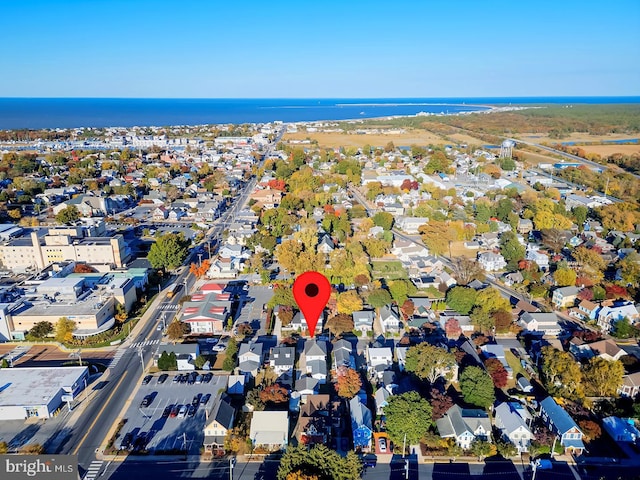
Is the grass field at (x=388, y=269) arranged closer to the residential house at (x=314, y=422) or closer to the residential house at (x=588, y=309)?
the residential house at (x=588, y=309)

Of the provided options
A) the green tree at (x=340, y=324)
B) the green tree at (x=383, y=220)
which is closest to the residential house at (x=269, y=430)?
the green tree at (x=340, y=324)

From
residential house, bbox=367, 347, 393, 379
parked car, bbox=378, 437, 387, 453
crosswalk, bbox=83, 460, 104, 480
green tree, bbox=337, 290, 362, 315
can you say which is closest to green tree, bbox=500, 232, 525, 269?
green tree, bbox=337, 290, 362, 315

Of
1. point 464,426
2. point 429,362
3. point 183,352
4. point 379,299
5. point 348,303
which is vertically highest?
point 348,303

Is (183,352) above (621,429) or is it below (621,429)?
above

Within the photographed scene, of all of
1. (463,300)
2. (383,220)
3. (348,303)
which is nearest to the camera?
(463,300)

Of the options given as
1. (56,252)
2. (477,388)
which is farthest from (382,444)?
(56,252)

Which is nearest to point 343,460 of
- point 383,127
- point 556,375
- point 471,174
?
point 556,375

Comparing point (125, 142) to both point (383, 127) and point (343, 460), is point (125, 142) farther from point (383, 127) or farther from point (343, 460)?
point (343, 460)

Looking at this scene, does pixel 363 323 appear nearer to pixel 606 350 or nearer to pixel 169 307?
pixel 606 350
